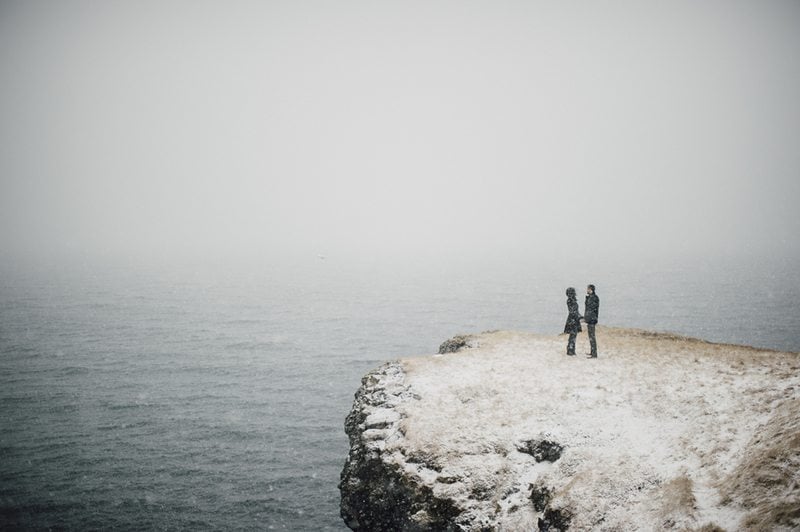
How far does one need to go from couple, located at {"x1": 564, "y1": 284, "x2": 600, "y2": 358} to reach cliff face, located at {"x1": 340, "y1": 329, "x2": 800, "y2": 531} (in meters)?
0.93

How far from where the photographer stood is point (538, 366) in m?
24.1

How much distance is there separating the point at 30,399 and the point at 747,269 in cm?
24559

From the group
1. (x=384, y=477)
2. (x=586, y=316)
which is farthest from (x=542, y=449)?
(x=586, y=316)

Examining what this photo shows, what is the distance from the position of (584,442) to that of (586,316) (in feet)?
26.8

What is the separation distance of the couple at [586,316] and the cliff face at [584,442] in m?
0.93

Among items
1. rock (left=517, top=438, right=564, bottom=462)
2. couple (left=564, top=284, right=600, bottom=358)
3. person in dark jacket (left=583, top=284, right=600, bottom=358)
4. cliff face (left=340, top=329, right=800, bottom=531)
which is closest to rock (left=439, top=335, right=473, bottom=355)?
cliff face (left=340, top=329, right=800, bottom=531)

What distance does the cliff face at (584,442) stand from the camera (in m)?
12.9

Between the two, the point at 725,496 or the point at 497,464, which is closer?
the point at 725,496

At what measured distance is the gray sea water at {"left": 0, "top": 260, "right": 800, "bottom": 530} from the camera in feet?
110

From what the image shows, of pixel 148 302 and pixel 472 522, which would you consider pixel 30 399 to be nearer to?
pixel 472 522

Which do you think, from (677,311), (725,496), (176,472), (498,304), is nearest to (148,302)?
(176,472)

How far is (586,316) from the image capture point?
77.4 ft

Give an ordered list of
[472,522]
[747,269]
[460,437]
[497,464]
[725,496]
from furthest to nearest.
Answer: [747,269] < [460,437] < [497,464] < [472,522] < [725,496]

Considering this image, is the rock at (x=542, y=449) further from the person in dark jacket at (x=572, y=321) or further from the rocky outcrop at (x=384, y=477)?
the person in dark jacket at (x=572, y=321)
